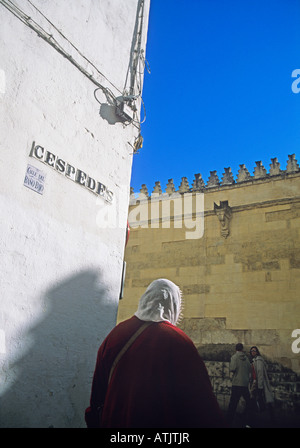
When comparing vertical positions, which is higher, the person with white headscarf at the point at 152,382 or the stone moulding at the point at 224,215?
the stone moulding at the point at 224,215

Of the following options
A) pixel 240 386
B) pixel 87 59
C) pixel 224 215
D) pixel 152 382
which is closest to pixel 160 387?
pixel 152 382

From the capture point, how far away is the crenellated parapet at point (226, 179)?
11698 millimetres

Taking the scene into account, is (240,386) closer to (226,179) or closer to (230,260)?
(230,260)

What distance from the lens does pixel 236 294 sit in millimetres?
10883

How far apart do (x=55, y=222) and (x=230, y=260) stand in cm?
841

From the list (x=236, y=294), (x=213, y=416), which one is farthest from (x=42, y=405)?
(x=236, y=294)

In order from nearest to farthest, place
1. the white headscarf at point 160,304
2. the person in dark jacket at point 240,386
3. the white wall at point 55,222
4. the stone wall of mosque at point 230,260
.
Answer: the white headscarf at point 160,304 → the white wall at point 55,222 → the person in dark jacket at point 240,386 → the stone wall of mosque at point 230,260

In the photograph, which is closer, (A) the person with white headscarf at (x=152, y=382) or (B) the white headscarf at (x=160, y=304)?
(A) the person with white headscarf at (x=152, y=382)

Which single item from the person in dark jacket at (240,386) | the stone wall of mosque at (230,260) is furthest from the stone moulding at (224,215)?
the person in dark jacket at (240,386)

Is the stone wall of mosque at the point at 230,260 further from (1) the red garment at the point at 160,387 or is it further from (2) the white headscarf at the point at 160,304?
(1) the red garment at the point at 160,387

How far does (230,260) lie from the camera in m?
11.4

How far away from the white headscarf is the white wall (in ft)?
4.27

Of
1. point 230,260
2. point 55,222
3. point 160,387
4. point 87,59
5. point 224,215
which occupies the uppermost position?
point 224,215
